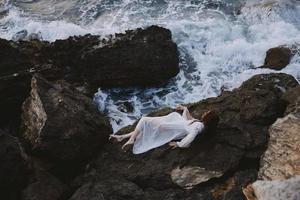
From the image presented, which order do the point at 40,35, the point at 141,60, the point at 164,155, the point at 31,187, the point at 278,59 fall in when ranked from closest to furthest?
the point at 31,187, the point at 164,155, the point at 141,60, the point at 278,59, the point at 40,35

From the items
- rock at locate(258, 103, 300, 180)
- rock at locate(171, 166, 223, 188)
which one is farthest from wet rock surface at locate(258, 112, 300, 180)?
rock at locate(171, 166, 223, 188)

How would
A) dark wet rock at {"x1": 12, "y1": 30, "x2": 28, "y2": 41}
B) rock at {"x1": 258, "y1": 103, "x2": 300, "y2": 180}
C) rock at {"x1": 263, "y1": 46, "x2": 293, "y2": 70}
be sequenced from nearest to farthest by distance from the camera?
rock at {"x1": 258, "y1": 103, "x2": 300, "y2": 180} → rock at {"x1": 263, "y1": 46, "x2": 293, "y2": 70} → dark wet rock at {"x1": 12, "y1": 30, "x2": 28, "y2": 41}

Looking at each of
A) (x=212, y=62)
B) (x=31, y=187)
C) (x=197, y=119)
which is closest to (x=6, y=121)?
(x=31, y=187)

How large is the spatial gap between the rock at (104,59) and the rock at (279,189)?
225 inches

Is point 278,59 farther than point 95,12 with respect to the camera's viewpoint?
No

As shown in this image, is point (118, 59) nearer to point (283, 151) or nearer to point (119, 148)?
point (119, 148)

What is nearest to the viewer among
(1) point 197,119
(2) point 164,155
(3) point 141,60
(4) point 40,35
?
(2) point 164,155

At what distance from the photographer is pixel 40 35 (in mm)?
15758

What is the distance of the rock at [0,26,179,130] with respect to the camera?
12.0 meters

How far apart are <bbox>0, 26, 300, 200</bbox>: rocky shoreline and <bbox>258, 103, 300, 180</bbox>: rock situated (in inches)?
0.8

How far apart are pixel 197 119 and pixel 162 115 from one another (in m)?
0.91

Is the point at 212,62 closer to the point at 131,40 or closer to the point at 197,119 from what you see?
the point at 131,40

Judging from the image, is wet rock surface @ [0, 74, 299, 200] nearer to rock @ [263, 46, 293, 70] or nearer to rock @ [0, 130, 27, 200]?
rock @ [0, 130, 27, 200]

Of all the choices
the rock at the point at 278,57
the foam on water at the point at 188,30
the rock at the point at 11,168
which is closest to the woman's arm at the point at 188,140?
the foam on water at the point at 188,30
